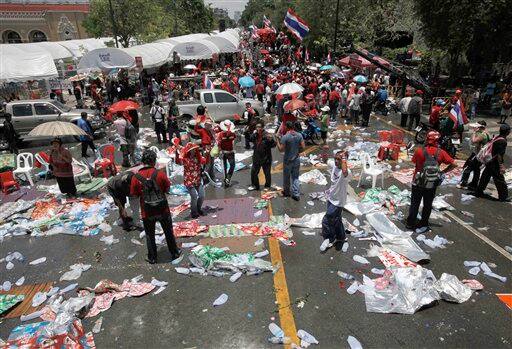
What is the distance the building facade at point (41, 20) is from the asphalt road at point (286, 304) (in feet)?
184

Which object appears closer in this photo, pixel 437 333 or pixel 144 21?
pixel 437 333

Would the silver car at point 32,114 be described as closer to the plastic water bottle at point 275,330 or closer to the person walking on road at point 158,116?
the person walking on road at point 158,116

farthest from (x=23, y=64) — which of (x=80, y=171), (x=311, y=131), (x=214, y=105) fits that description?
(x=311, y=131)

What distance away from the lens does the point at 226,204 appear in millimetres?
8164

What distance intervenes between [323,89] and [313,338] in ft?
49.7

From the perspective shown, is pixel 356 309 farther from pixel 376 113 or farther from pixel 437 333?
pixel 376 113

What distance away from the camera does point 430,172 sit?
6.17 meters

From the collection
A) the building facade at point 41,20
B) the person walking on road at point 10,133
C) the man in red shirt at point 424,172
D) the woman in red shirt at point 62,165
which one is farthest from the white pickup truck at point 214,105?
the building facade at point 41,20

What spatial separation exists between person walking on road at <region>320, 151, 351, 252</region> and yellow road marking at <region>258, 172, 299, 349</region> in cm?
82

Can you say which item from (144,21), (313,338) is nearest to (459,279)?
(313,338)

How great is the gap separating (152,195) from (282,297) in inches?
97.3

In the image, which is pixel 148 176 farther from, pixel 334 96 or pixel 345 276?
pixel 334 96

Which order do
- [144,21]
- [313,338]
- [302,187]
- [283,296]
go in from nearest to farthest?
[313,338]
[283,296]
[302,187]
[144,21]

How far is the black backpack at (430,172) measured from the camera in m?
6.17
